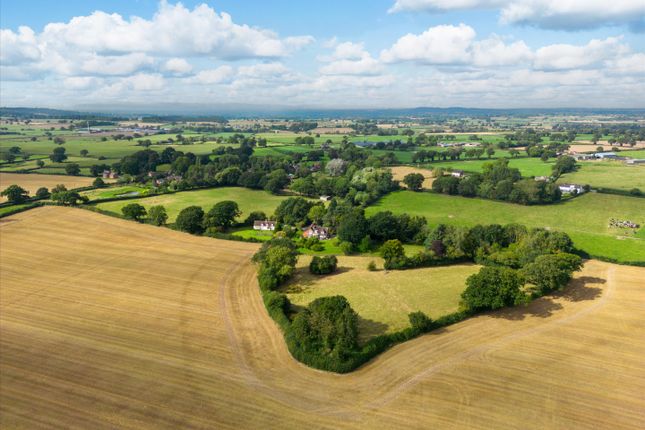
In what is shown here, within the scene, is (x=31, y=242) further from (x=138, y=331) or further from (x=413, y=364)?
(x=413, y=364)

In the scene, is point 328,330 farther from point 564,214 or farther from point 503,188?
point 503,188

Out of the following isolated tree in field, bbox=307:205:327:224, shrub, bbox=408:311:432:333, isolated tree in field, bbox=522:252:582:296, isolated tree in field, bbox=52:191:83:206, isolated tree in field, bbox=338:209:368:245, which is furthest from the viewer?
isolated tree in field, bbox=52:191:83:206

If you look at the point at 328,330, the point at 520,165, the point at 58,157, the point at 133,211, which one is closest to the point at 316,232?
the point at 328,330

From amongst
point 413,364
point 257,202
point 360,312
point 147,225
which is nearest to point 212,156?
point 257,202

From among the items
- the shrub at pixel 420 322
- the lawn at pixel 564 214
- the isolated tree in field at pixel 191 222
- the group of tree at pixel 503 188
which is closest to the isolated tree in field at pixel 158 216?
the isolated tree in field at pixel 191 222

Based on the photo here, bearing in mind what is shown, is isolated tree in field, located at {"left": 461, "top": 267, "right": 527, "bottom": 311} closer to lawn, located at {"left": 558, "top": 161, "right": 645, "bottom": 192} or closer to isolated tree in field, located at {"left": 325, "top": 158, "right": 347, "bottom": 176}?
lawn, located at {"left": 558, "top": 161, "right": 645, "bottom": 192}

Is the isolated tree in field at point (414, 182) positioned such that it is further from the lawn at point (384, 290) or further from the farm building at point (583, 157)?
the farm building at point (583, 157)

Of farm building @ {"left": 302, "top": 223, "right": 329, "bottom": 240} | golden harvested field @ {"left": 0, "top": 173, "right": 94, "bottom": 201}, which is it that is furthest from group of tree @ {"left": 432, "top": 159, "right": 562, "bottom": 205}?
golden harvested field @ {"left": 0, "top": 173, "right": 94, "bottom": 201}
